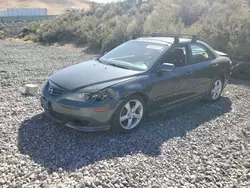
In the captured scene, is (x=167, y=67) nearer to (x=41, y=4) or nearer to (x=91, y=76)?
(x=91, y=76)

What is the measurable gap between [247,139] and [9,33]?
30.6m

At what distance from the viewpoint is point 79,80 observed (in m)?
4.30

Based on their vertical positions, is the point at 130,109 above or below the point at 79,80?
below

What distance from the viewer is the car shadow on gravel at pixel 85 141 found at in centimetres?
361

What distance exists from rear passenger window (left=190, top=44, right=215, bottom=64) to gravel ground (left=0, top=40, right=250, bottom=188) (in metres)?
1.15

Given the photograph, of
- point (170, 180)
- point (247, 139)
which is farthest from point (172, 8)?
point (170, 180)

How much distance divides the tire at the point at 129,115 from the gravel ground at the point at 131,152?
15 centimetres

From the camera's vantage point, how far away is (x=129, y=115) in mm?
4395

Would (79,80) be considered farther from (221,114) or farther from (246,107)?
(246,107)

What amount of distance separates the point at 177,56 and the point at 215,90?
1.77 metres

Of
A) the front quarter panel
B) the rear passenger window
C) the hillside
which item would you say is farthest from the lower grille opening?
the hillside

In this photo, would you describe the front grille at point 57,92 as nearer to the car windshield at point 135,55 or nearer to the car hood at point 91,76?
the car hood at point 91,76

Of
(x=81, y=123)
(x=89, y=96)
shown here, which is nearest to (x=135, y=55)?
(x=89, y=96)

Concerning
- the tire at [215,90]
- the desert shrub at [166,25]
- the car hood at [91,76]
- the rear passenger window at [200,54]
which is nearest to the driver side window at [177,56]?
the rear passenger window at [200,54]
